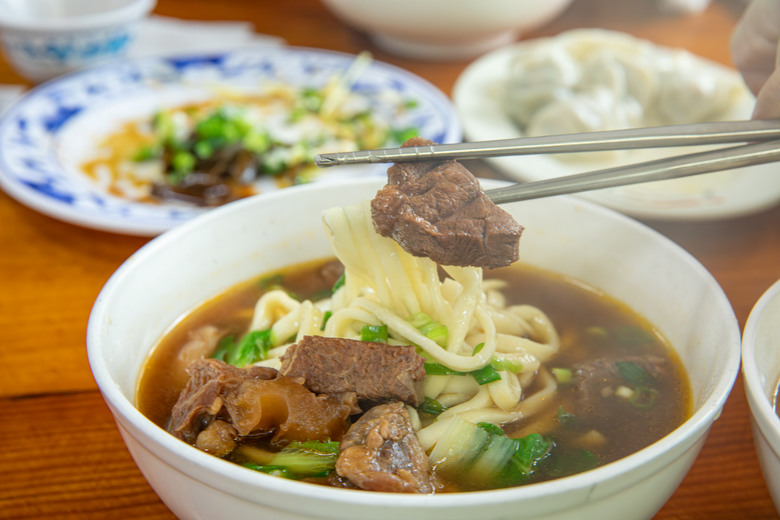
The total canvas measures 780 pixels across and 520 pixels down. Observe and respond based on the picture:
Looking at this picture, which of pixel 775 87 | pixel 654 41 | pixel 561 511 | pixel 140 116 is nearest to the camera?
pixel 561 511

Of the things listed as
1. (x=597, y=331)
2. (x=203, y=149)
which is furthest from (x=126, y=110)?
(x=597, y=331)

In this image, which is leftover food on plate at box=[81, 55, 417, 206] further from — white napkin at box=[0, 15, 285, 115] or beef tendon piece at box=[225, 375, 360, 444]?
beef tendon piece at box=[225, 375, 360, 444]

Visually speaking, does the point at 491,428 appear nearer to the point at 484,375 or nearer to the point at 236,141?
the point at 484,375

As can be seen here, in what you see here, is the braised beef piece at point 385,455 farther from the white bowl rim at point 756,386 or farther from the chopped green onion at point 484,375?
the white bowl rim at point 756,386

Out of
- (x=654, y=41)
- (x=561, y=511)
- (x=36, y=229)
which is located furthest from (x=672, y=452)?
(x=654, y=41)

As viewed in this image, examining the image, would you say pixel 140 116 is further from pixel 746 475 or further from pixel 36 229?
pixel 746 475

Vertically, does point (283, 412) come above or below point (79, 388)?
above

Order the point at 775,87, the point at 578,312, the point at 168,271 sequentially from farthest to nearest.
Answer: the point at 578,312
the point at 168,271
the point at 775,87
